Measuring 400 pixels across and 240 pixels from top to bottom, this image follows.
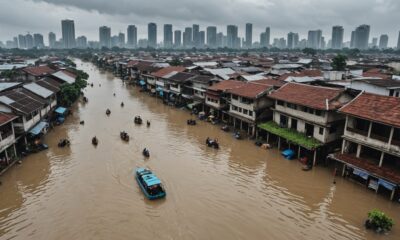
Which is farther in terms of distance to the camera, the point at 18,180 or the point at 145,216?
the point at 18,180

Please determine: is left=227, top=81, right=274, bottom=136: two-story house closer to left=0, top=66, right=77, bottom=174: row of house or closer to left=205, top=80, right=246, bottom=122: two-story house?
left=205, top=80, right=246, bottom=122: two-story house

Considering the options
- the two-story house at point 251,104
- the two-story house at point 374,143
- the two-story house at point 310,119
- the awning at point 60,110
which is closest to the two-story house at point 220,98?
the two-story house at point 251,104

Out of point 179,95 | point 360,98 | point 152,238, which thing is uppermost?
point 360,98

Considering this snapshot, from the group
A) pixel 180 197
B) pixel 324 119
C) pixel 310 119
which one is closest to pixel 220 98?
pixel 310 119

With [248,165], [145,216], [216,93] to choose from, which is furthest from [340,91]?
[145,216]

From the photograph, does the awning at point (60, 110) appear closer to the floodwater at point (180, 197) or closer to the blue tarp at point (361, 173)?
the floodwater at point (180, 197)

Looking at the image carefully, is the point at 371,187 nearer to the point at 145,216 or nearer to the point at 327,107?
the point at 327,107
